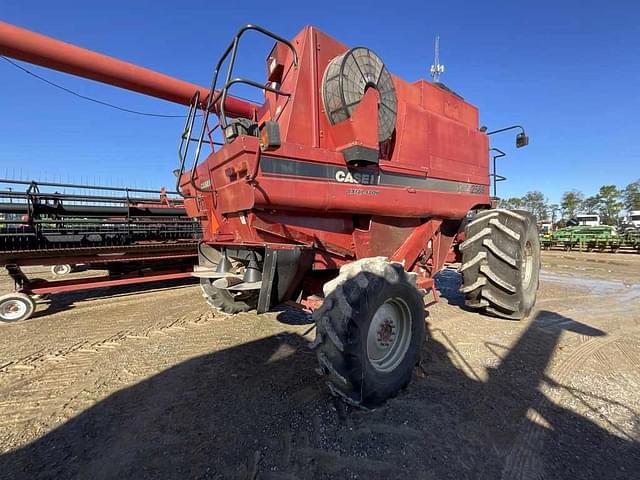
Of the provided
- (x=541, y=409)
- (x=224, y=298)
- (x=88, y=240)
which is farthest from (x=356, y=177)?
(x=88, y=240)

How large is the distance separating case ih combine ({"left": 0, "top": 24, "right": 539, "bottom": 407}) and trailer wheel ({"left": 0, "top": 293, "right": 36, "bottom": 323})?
348 cm

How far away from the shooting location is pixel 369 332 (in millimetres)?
2699

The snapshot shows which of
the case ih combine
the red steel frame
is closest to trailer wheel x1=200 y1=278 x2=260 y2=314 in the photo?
the case ih combine

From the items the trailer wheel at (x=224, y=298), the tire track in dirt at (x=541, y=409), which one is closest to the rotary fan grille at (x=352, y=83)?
the trailer wheel at (x=224, y=298)

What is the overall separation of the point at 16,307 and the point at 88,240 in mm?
1569

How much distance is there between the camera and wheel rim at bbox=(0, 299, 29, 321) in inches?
208

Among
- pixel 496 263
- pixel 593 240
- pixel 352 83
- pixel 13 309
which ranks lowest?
pixel 13 309

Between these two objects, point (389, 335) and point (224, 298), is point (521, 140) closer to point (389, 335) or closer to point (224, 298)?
point (389, 335)

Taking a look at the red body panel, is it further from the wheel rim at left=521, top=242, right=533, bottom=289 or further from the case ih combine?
the wheel rim at left=521, top=242, right=533, bottom=289

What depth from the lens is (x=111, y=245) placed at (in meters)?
6.76

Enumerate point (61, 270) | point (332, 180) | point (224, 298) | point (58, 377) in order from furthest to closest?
point (61, 270) < point (224, 298) < point (58, 377) < point (332, 180)

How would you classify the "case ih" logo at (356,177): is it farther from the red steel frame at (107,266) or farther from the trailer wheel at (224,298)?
the red steel frame at (107,266)

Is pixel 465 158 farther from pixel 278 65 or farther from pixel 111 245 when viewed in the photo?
pixel 111 245

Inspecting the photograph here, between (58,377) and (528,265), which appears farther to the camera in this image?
(528,265)
